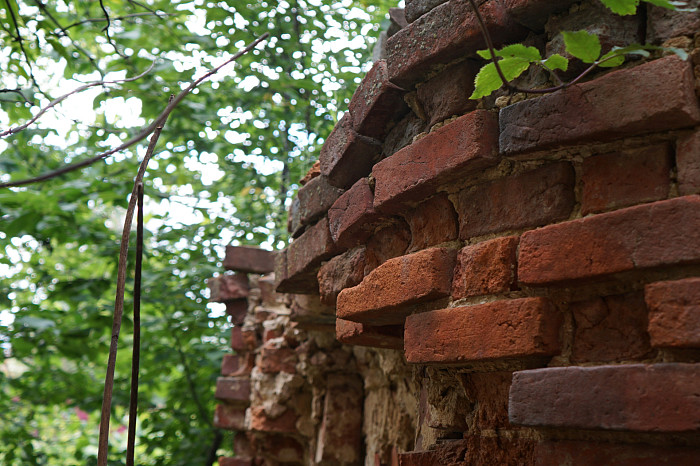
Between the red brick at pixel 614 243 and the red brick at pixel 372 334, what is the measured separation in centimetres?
59

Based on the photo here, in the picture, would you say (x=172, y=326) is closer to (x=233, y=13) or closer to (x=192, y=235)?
(x=192, y=235)

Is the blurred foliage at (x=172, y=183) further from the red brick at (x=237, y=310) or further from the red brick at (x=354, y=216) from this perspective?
the red brick at (x=354, y=216)

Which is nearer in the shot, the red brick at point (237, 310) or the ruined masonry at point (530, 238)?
the ruined masonry at point (530, 238)

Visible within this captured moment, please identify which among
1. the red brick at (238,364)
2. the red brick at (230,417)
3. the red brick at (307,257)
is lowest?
the red brick at (230,417)

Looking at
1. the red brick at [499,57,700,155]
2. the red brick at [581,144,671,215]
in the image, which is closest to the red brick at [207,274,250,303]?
the red brick at [499,57,700,155]

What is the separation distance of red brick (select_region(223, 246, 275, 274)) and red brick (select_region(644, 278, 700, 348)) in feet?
9.74

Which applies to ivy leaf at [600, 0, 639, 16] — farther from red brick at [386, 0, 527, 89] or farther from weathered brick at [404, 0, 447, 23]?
weathered brick at [404, 0, 447, 23]

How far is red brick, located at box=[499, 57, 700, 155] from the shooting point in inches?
41.5

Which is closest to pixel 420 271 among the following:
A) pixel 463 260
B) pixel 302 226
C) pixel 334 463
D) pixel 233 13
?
pixel 463 260

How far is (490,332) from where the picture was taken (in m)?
1.20

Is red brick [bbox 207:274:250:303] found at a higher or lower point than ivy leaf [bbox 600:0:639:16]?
lower

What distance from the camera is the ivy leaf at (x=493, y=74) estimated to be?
1191 mm

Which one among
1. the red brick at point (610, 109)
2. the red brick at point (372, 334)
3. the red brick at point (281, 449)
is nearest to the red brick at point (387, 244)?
the red brick at point (372, 334)

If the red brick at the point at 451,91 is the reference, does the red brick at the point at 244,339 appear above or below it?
below
